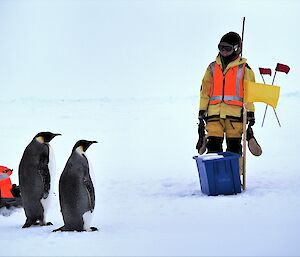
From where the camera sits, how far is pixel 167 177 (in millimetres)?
8883

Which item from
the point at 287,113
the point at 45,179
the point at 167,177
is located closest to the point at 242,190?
the point at 167,177

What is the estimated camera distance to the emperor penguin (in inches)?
241

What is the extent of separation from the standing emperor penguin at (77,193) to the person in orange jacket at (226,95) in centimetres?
234

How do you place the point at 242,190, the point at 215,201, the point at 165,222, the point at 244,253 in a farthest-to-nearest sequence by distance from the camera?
the point at 242,190 → the point at 215,201 → the point at 165,222 → the point at 244,253

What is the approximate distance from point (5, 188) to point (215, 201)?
6.75ft

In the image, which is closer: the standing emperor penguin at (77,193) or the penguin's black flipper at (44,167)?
the standing emperor penguin at (77,193)

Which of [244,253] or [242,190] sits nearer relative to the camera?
[244,253]

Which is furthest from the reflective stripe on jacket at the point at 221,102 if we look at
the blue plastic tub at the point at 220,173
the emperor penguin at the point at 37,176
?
the emperor penguin at the point at 37,176

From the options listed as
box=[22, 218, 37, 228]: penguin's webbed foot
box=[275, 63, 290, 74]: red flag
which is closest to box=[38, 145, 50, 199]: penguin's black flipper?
box=[22, 218, 37, 228]: penguin's webbed foot

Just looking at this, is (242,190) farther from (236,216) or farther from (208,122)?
(236,216)

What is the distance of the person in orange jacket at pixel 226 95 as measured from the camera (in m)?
7.67

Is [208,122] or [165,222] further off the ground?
[208,122]

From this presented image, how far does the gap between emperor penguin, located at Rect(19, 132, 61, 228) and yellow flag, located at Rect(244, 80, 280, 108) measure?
7.76ft

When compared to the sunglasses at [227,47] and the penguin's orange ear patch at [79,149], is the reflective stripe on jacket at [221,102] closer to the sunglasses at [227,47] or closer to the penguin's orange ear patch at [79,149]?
the sunglasses at [227,47]
